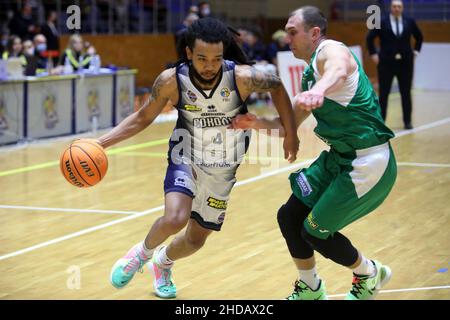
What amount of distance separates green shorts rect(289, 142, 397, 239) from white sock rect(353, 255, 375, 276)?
→ 1.11 ft

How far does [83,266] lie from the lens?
715 cm

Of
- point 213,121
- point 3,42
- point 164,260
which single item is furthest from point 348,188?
point 3,42

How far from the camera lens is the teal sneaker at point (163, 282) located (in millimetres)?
6262

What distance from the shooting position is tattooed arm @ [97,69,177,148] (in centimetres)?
585

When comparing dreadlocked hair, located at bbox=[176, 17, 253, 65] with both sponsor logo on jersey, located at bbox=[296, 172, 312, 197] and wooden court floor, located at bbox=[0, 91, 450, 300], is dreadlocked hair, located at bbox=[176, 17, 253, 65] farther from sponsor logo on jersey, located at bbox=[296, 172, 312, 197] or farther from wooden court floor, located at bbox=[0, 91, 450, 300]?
wooden court floor, located at bbox=[0, 91, 450, 300]

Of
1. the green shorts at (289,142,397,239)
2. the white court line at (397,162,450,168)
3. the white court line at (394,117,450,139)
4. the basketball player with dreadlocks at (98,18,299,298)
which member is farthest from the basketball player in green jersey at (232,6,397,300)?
the white court line at (394,117,450,139)

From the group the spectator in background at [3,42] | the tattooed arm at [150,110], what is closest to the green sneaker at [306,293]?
the tattooed arm at [150,110]

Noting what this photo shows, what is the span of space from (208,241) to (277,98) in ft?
8.39

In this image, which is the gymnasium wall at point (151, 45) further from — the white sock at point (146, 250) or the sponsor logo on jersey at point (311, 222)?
the sponsor logo on jersey at point (311, 222)

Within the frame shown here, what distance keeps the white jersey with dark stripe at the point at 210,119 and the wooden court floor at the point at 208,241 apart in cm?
101

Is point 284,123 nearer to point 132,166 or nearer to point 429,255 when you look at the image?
point 429,255

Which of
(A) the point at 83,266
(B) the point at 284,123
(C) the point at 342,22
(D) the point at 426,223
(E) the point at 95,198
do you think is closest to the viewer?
(B) the point at 284,123

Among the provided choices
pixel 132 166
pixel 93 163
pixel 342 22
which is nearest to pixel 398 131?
pixel 132 166

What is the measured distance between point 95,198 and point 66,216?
940 millimetres
